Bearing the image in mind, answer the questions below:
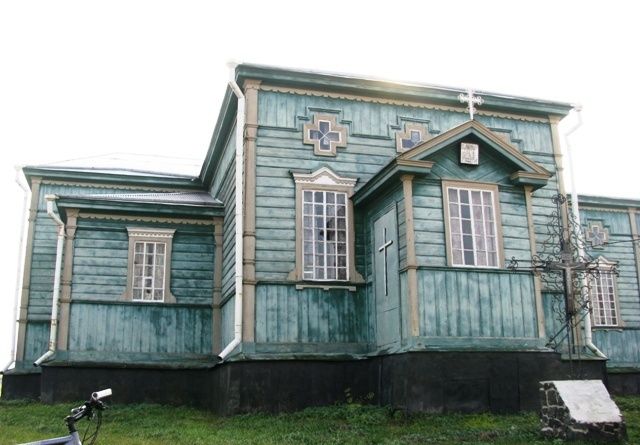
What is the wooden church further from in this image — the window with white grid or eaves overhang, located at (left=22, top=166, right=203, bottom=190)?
eaves overhang, located at (left=22, top=166, right=203, bottom=190)

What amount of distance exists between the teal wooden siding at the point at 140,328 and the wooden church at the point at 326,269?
0.10 ft

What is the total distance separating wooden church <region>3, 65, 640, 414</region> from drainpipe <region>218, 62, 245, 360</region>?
0.04 m

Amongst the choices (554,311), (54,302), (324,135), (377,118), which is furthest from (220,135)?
(554,311)

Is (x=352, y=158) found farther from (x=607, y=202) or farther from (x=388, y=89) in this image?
(x=607, y=202)

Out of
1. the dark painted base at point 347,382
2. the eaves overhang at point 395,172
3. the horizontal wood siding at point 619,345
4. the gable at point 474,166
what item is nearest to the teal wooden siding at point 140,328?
the dark painted base at point 347,382

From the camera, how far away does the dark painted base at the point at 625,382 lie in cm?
1656

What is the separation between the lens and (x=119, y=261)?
15.7m

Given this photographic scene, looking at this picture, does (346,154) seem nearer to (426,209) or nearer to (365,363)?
(426,209)

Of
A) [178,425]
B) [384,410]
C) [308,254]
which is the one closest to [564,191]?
[308,254]

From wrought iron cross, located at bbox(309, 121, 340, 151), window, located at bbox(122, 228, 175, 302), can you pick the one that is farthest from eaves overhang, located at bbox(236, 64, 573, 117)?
window, located at bbox(122, 228, 175, 302)

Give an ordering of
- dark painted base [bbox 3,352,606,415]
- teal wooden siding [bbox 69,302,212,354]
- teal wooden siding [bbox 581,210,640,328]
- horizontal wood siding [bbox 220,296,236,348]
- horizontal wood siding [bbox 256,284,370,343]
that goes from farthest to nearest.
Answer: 1. teal wooden siding [bbox 581,210,640,328]
2. teal wooden siding [bbox 69,302,212,354]
3. horizontal wood siding [bbox 220,296,236,348]
4. horizontal wood siding [bbox 256,284,370,343]
5. dark painted base [bbox 3,352,606,415]

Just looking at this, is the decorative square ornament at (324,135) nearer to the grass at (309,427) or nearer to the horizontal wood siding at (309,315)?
the horizontal wood siding at (309,315)

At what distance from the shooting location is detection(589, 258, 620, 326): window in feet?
60.8

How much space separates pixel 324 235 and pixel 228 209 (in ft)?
9.64
